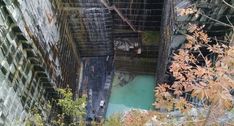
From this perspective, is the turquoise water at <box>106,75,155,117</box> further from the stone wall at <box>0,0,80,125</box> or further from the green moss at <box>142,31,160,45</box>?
the stone wall at <box>0,0,80,125</box>

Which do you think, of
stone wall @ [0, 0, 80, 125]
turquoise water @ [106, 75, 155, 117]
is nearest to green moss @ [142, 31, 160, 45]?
turquoise water @ [106, 75, 155, 117]

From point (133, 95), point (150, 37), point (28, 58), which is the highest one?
point (28, 58)

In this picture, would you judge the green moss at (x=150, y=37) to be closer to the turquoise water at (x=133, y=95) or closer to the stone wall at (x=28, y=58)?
the turquoise water at (x=133, y=95)

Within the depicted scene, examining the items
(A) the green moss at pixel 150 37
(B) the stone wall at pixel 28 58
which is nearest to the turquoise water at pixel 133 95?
(A) the green moss at pixel 150 37

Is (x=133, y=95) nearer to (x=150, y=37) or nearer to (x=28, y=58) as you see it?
(x=150, y=37)

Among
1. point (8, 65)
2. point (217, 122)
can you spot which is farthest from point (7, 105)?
point (217, 122)

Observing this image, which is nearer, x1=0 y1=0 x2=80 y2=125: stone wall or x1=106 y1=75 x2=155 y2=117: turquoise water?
x1=0 y1=0 x2=80 y2=125: stone wall

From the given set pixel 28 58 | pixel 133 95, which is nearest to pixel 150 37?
pixel 133 95

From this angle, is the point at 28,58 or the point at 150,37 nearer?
the point at 28,58
